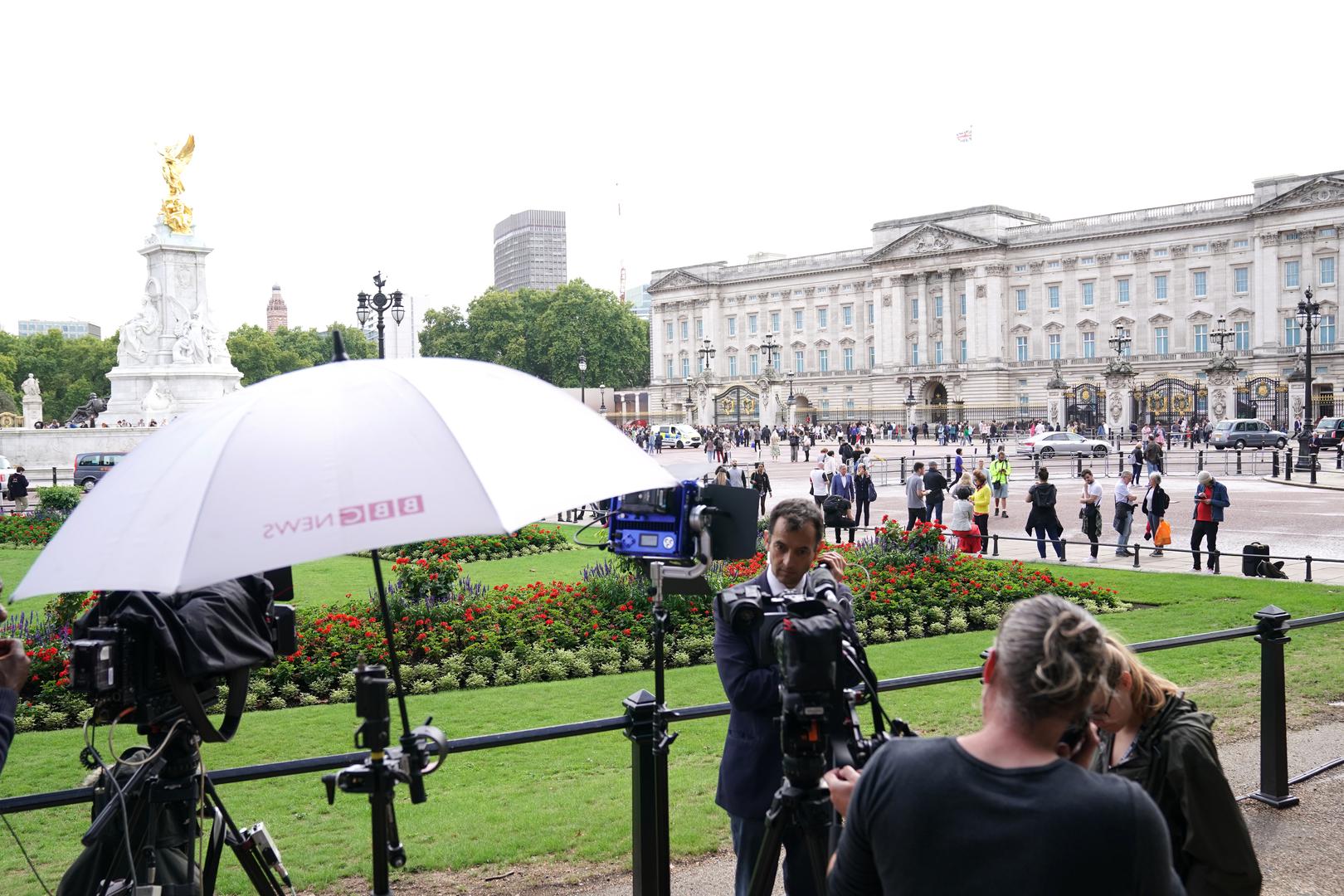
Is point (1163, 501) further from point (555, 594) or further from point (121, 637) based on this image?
point (121, 637)

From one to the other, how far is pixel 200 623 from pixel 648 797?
5.94 ft

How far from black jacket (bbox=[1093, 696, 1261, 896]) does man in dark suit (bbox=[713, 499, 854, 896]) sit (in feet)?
3.82

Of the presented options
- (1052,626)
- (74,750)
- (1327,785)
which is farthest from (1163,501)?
(1052,626)

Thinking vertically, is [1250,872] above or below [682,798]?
above

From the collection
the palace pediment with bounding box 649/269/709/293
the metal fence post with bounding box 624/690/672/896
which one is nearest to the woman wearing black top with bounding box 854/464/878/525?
the metal fence post with bounding box 624/690/672/896

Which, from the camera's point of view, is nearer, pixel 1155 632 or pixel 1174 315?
pixel 1155 632

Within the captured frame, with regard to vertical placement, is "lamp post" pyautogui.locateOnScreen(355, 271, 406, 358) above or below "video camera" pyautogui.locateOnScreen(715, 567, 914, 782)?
above

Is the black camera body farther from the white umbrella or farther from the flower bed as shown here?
the flower bed

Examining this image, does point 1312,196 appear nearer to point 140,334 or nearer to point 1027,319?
point 1027,319

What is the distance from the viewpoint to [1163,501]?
1889 centimetres

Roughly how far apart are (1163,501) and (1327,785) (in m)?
13.2

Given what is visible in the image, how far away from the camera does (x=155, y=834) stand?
11.6 feet

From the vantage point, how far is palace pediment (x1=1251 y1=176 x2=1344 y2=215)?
69562 millimetres

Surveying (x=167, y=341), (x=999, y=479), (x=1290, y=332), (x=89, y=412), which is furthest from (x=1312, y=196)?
(x=89, y=412)
